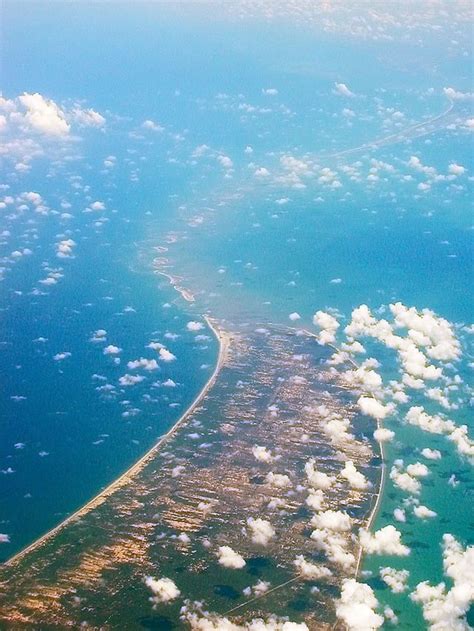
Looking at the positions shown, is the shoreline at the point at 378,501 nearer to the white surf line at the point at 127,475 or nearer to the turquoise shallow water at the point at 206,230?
the turquoise shallow water at the point at 206,230

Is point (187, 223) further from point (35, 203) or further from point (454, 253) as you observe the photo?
point (454, 253)

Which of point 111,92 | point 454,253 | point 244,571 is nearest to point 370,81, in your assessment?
point 111,92

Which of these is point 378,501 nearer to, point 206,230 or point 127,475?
point 127,475

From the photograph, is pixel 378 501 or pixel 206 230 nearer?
pixel 378 501

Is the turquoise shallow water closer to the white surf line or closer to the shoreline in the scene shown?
the shoreline

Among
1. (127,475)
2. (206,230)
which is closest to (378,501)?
(127,475)

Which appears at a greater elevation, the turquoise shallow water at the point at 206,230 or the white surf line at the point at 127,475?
the turquoise shallow water at the point at 206,230

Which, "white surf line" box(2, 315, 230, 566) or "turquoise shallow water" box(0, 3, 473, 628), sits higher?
"turquoise shallow water" box(0, 3, 473, 628)

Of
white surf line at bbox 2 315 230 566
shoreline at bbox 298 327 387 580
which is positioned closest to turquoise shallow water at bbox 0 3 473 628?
shoreline at bbox 298 327 387 580

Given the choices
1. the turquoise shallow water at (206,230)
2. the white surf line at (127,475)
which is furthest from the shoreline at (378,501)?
the white surf line at (127,475)
